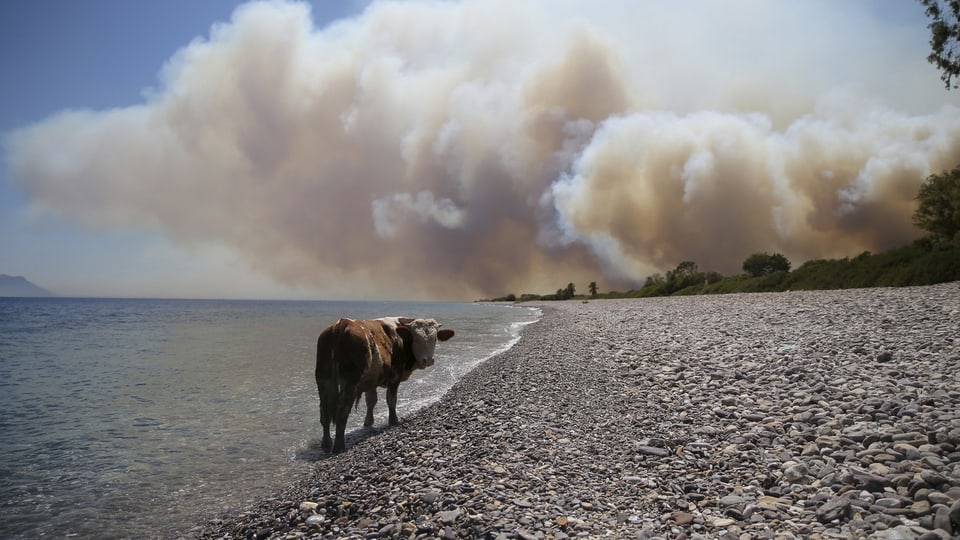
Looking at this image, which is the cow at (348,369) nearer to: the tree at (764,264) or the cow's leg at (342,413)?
the cow's leg at (342,413)

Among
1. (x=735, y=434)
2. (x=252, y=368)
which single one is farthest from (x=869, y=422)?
(x=252, y=368)

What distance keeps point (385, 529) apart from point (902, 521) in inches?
196

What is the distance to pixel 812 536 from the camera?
434cm

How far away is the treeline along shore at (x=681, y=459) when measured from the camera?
489 cm

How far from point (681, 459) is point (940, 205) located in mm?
65772

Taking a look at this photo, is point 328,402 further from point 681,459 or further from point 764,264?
point 764,264

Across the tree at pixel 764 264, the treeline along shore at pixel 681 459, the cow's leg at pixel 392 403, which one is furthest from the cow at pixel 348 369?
the tree at pixel 764 264

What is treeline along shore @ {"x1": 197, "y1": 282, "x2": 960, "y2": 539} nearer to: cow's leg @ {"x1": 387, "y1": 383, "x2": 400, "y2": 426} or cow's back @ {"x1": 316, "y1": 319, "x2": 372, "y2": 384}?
cow's leg @ {"x1": 387, "y1": 383, "x2": 400, "y2": 426}

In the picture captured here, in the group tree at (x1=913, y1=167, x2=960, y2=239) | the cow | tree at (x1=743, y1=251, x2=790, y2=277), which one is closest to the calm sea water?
the cow

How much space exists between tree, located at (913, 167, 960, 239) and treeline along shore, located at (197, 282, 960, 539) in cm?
Answer: 4917

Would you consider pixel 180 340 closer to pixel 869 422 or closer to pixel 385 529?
pixel 385 529

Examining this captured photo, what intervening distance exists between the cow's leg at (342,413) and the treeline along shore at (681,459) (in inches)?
11.3

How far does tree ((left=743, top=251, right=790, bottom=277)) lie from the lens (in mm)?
73750

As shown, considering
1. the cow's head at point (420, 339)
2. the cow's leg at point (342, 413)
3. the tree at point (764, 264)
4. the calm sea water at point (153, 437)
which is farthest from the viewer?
the tree at point (764, 264)
